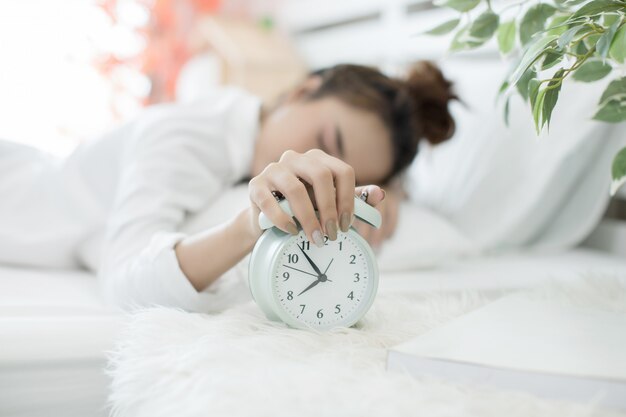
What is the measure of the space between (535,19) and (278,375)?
530 millimetres

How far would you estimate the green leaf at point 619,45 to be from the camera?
516 millimetres

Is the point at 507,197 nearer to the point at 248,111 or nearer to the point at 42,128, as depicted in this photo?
the point at 248,111

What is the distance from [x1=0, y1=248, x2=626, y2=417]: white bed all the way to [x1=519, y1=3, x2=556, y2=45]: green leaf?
35 centimetres

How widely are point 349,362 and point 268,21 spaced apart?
233 cm

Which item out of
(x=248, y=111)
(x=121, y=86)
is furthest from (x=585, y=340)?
(x=121, y=86)

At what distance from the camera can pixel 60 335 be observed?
0.72 metres

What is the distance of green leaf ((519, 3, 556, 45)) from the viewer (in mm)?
735

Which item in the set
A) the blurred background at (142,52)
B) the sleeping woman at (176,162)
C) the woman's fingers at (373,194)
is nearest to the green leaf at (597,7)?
the woman's fingers at (373,194)

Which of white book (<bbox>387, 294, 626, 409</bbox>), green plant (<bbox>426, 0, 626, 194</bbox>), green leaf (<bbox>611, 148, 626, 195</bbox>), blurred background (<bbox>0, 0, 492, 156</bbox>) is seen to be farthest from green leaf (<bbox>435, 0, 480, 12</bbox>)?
blurred background (<bbox>0, 0, 492, 156</bbox>)

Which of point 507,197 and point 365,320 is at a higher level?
point 365,320

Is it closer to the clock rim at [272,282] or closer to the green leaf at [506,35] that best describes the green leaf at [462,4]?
the green leaf at [506,35]

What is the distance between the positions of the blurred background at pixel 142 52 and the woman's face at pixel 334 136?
1.08 m

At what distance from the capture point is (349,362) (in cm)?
54

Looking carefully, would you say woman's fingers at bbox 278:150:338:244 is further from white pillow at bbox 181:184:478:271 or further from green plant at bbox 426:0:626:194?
white pillow at bbox 181:184:478:271
